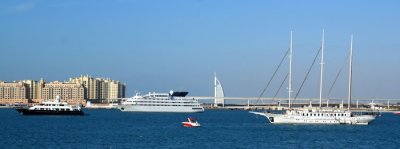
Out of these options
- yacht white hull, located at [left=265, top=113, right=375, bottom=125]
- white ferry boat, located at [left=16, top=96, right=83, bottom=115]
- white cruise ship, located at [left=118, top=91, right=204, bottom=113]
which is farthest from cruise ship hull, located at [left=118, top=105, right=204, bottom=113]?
yacht white hull, located at [left=265, top=113, right=375, bottom=125]

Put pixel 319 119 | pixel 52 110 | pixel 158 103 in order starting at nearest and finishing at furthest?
pixel 319 119 → pixel 52 110 → pixel 158 103

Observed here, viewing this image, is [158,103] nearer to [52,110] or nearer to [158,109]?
[158,109]

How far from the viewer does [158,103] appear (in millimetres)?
165375

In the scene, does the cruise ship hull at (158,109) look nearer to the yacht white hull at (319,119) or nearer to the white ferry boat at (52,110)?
the white ferry boat at (52,110)

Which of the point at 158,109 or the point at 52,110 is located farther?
the point at 158,109

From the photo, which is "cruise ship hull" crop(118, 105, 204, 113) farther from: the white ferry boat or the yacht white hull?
the yacht white hull

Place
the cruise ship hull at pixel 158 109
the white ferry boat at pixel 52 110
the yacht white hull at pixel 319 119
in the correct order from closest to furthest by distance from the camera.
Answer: the yacht white hull at pixel 319 119 → the white ferry boat at pixel 52 110 → the cruise ship hull at pixel 158 109

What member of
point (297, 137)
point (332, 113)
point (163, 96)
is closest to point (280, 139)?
point (297, 137)

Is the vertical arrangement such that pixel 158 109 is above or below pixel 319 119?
below

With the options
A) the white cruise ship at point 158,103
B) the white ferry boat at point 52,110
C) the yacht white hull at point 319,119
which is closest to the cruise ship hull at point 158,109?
the white cruise ship at point 158,103

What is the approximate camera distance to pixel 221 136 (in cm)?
6369

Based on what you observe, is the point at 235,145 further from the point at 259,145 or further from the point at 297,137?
the point at 297,137

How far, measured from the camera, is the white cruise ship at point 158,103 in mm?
164625

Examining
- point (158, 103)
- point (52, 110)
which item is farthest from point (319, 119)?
point (158, 103)
